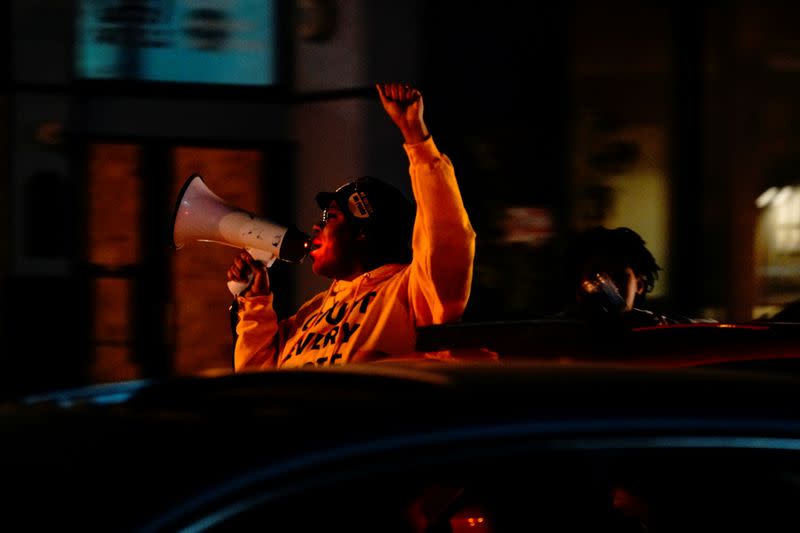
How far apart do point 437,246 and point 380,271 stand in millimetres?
390

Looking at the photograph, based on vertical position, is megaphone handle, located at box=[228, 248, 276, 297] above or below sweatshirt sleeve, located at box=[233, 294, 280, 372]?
above

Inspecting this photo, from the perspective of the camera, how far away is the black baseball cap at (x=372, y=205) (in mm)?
4957

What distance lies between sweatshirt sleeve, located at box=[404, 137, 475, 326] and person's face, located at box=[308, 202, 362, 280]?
1.00 feet

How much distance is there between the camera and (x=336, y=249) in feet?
16.2

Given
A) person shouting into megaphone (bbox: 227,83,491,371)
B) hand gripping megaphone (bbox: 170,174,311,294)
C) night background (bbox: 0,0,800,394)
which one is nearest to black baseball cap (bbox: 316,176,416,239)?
person shouting into megaphone (bbox: 227,83,491,371)

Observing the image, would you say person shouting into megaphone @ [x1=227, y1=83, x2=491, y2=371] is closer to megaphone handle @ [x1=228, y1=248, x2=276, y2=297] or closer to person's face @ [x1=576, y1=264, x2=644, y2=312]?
megaphone handle @ [x1=228, y1=248, x2=276, y2=297]

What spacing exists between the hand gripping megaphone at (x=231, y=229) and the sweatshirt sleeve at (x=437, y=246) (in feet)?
1.79

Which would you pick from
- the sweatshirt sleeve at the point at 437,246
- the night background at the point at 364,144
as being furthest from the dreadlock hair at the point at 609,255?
the night background at the point at 364,144

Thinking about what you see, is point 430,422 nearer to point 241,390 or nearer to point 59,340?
point 241,390

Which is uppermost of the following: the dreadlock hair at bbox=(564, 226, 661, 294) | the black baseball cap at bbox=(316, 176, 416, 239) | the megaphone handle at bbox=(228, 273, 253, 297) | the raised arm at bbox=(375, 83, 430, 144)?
the raised arm at bbox=(375, 83, 430, 144)

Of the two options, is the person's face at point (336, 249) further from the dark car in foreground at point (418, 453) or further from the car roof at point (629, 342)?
the dark car in foreground at point (418, 453)

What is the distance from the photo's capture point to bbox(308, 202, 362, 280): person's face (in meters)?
4.94

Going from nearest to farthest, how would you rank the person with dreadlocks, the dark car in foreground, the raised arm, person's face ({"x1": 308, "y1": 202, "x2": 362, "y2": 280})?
the dark car in foreground → the raised arm → person's face ({"x1": 308, "y1": 202, "x2": 362, "y2": 280}) → the person with dreadlocks

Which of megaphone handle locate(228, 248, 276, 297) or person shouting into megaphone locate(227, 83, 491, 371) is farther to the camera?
megaphone handle locate(228, 248, 276, 297)
